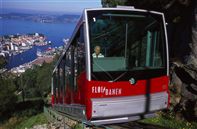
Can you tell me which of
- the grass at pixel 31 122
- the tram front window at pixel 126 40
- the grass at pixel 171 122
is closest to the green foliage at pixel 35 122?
the grass at pixel 31 122

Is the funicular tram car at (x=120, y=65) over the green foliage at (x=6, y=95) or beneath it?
over

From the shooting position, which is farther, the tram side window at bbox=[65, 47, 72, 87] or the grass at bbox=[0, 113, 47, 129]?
the grass at bbox=[0, 113, 47, 129]

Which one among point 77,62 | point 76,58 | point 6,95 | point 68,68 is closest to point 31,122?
point 68,68

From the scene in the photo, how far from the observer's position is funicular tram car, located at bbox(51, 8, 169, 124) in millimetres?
9984

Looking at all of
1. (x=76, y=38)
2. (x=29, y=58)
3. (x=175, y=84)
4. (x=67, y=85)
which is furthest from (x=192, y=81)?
(x=29, y=58)

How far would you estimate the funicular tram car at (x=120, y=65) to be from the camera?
393 inches

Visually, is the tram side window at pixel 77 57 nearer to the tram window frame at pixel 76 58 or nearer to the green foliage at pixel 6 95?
the tram window frame at pixel 76 58

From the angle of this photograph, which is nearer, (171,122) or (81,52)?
(81,52)

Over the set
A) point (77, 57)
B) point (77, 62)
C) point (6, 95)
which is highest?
point (77, 57)

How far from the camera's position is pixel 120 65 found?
34.3 feet

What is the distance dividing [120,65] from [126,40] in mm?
722

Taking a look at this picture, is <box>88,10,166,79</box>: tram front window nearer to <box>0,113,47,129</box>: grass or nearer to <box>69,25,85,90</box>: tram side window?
<box>69,25,85,90</box>: tram side window

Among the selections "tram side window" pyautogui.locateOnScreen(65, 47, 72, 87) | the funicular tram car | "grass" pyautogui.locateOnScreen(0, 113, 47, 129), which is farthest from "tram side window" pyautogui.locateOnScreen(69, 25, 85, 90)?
"grass" pyautogui.locateOnScreen(0, 113, 47, 129)

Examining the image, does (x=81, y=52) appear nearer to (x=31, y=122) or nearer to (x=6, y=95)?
(x=31, y=122)
